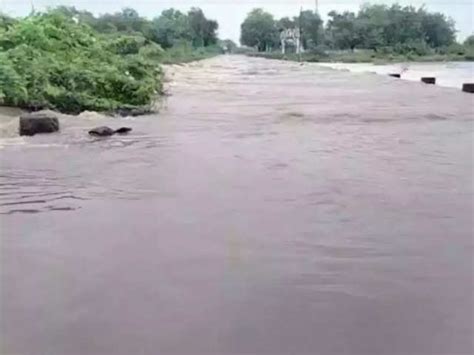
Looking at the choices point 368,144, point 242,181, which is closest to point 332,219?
point 242,181

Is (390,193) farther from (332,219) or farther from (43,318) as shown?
(43,318)

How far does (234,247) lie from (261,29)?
280 ft

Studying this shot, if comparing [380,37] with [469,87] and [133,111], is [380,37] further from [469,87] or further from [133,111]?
[133,111]

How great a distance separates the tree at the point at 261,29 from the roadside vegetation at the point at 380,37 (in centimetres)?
639

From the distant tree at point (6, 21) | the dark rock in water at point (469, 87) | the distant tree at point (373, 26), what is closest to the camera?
the distant tree at point (6, 21)

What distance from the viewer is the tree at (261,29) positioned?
3425 inches

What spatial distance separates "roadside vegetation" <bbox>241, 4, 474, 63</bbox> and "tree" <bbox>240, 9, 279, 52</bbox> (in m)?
6.39

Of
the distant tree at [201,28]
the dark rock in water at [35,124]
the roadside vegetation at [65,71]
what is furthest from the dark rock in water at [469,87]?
the distant tree at [201,28]

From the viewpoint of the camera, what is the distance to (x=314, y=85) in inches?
877

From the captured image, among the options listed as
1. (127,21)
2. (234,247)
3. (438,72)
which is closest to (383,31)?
(127,21)

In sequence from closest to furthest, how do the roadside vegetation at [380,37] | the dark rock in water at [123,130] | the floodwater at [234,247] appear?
the floodwater at [234,247], the dark rock in water at [123,130], the roadside vegetation at [380,37]

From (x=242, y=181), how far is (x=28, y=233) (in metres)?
2.23

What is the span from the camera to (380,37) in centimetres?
7062

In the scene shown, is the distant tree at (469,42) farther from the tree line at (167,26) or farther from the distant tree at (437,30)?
the tree line at (167,26)
